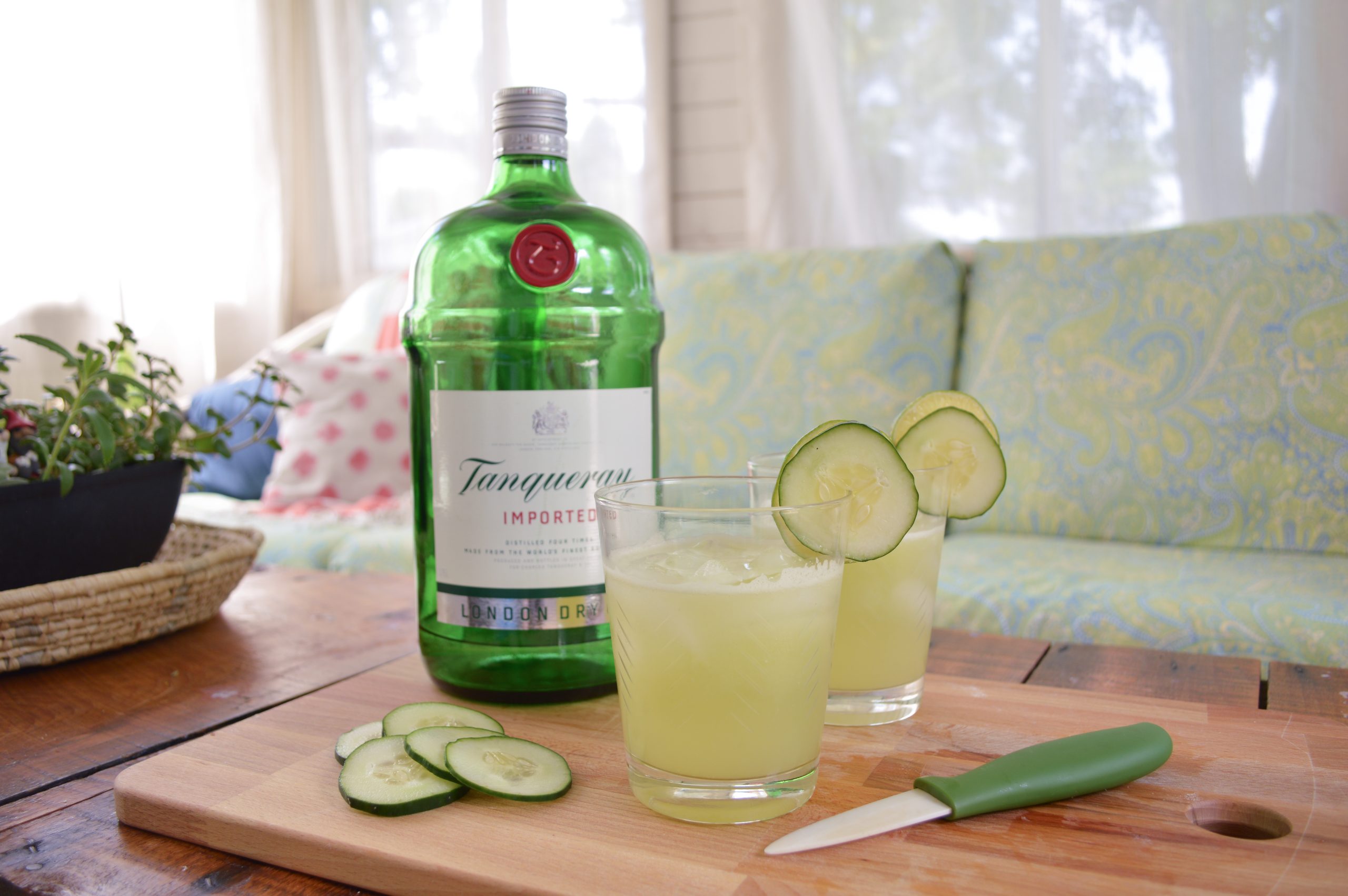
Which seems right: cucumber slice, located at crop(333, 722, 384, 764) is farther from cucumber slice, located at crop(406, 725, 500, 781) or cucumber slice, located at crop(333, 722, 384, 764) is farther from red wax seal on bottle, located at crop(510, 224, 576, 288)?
red wax seal on bottle, located at crop(510, 224, 576, 288)

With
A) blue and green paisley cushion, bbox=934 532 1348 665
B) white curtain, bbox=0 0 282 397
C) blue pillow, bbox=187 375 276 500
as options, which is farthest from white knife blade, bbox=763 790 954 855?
white curtain, bbox=0 0 282 397

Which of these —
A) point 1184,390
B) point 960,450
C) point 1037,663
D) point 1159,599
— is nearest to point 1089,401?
point 1184,390

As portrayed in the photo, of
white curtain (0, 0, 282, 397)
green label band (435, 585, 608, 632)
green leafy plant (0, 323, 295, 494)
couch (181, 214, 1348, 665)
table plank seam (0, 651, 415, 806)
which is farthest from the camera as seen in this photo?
white curtain (0, 0, 282, 397)

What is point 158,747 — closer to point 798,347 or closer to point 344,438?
point 798,347

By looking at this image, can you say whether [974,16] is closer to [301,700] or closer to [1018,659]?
[1018,659]

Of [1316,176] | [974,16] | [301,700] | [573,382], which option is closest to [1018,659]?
[573,382]
